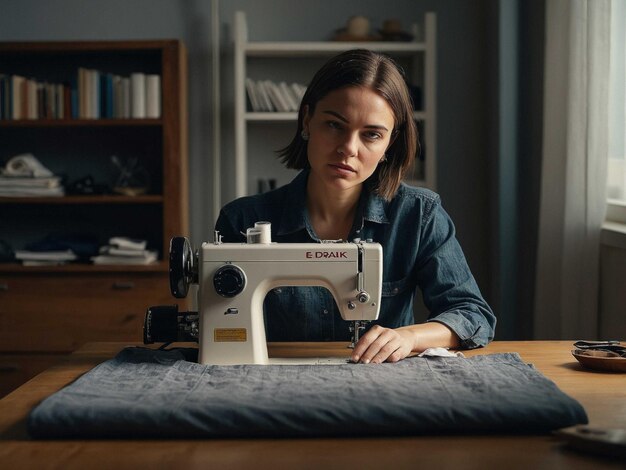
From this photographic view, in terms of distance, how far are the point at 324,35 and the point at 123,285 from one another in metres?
1.52

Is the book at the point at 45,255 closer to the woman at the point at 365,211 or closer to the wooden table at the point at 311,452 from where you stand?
the woman at the point at 365,211

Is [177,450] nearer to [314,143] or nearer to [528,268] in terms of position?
[314,143]

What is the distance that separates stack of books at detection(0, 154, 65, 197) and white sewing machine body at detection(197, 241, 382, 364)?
7.98ft

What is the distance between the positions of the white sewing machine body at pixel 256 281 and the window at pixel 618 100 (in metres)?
1.73

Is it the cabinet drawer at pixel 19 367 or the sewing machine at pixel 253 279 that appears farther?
the cabinet drawer at pixel 19 367

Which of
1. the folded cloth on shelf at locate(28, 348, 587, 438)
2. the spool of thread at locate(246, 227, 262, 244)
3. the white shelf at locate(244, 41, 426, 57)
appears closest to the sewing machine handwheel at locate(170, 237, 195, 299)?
the spool of thread at locate(246, 227, 262, 244)

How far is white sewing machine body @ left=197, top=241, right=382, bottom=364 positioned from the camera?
156 centimetres

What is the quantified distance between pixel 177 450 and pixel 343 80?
0.98 metres

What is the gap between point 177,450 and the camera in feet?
3.74

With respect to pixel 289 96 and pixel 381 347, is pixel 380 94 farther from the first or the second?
pixel 289 96

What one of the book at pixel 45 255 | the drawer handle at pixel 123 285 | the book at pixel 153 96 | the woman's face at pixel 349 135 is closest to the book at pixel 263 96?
the book at pixel 153 96

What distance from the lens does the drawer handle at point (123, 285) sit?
12.1 ft

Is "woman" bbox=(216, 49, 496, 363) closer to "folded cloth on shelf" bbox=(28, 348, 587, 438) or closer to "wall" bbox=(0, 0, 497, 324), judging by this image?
"folded cloth on shelf" bbox=(28, 348, 587, 438)

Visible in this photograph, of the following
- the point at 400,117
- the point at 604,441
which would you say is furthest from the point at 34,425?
the point at 400,117
